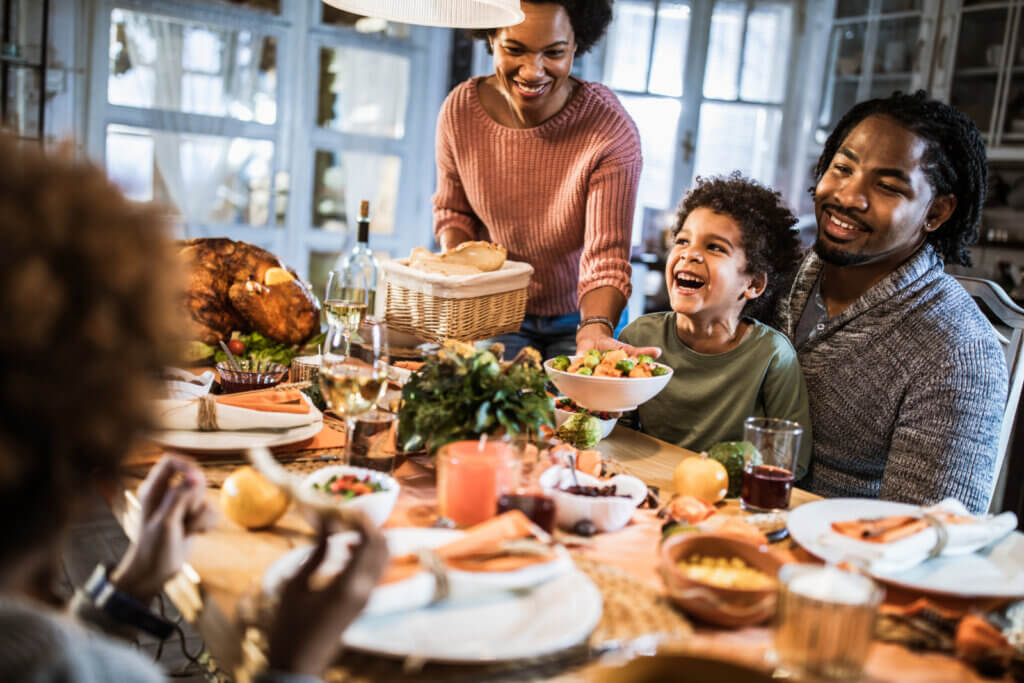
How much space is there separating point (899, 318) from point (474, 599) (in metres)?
1.42

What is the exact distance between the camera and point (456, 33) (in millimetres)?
5746

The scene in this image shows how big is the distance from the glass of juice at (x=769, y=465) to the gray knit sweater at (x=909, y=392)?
504 millimetres

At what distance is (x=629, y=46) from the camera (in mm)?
5961

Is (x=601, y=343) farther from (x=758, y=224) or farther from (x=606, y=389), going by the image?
(x=758, y=224)

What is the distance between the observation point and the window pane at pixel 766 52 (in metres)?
6.12

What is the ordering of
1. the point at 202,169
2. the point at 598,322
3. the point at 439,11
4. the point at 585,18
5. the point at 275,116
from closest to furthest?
1. the point at 439,11
2. the point at 598,322
3. the point at 585,18
4. the point at 202,169
5. the point at 275,116

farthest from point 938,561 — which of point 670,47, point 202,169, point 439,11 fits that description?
point 670,47

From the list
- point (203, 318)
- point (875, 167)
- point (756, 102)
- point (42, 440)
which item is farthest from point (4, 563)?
point (756, 102)

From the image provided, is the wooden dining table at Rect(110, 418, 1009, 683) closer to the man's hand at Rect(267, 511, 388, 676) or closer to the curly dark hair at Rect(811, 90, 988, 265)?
the man's hand at Rect(267, 511, 388, 676)

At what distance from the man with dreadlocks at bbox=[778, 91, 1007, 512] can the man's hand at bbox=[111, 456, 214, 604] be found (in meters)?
1.44

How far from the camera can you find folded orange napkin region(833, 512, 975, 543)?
1.20 metres

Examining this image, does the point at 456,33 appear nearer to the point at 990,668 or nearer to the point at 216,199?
the point at 216,199

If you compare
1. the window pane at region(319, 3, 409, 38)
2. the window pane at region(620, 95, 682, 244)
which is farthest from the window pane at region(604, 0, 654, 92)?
the window pane at region(319, 3, 409, 38)

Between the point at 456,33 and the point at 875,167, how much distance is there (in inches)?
164
